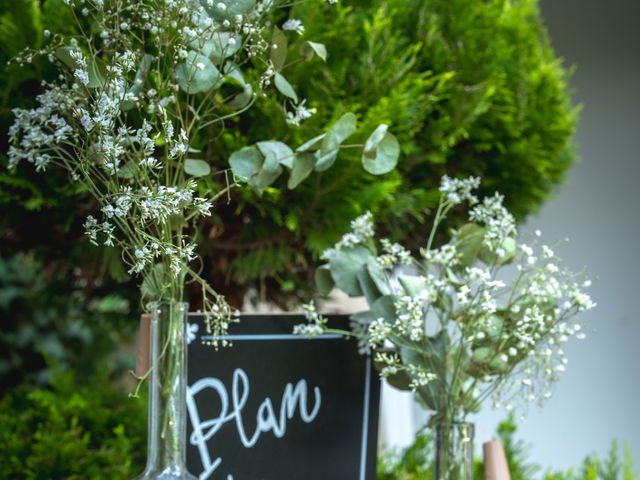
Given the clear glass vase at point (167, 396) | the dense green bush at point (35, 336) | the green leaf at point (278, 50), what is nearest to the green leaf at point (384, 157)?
the green leaf at point (278, 50)

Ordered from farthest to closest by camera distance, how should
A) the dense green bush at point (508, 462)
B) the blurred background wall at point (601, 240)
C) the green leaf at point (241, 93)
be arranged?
the blurred background wall at point (601, 240)
the dense green bush at point (508, 462)
the green leaf at point (241, 93)

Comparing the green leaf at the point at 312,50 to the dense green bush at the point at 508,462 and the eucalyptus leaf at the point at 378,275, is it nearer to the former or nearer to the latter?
the eucalyptus leaf at the point at 378,275

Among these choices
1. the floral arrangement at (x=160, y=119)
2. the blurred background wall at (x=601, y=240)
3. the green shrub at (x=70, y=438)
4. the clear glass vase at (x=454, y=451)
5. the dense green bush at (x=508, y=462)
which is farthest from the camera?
the blurred background wall at (x=601, y=240)

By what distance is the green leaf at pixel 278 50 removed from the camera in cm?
73

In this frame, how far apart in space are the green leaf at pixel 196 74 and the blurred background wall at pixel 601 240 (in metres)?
1.25

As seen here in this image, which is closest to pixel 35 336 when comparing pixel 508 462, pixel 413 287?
pixel 508 462

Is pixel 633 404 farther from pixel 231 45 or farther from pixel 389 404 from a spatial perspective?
pixel 231 45

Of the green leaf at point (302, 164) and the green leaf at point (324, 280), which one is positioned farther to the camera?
the green leaf at point (324, 280)

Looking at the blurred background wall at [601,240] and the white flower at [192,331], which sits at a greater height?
the blurred background wall at [601,240]

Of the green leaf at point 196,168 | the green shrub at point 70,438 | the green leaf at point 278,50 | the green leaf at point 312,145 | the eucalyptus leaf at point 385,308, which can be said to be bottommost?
the green shrub at point 70,438

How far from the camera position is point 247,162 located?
73 centimetres

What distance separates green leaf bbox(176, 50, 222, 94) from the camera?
2.12 ft

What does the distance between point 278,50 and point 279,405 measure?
1.18 feet

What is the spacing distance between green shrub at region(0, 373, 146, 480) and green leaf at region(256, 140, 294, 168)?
1.43 ft
